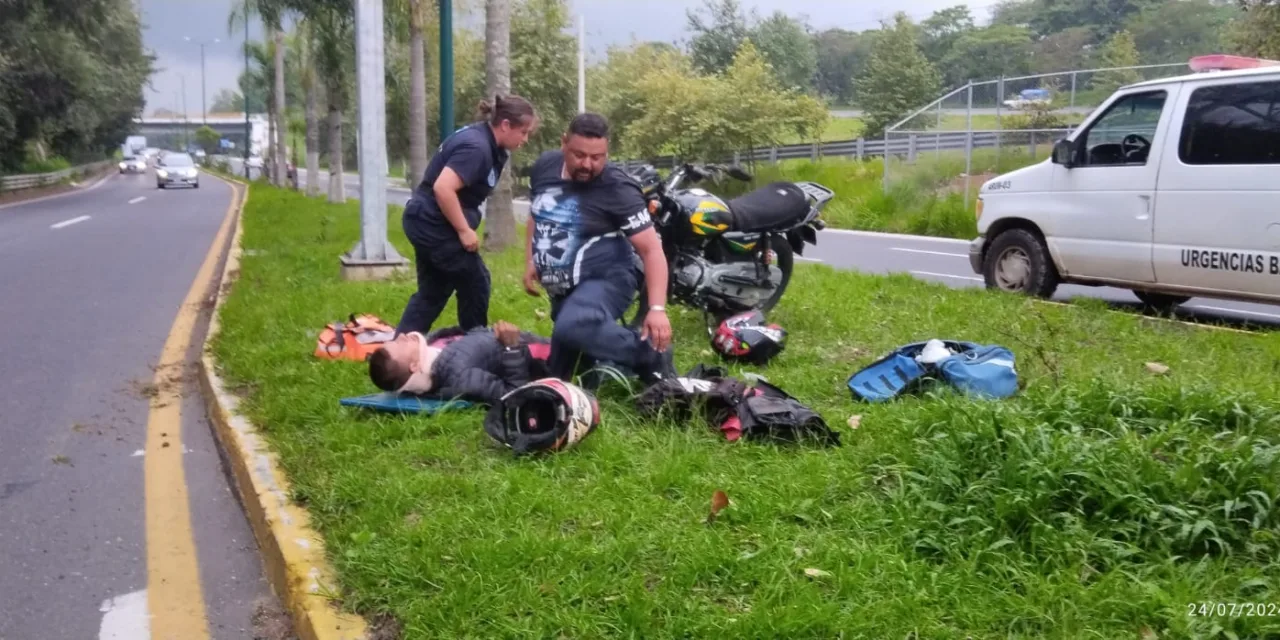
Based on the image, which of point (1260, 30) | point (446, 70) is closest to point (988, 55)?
point (1260, 30)

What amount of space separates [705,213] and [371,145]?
205 inches

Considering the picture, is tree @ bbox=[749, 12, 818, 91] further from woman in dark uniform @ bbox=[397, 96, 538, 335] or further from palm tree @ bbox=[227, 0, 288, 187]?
woman in dark uniform @ bbox=[397, 96, 538, 335]

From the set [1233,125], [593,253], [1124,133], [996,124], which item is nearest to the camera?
[593,253]

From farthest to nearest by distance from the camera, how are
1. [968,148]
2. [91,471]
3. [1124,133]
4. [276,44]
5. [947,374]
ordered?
[276,44], [968,148], [1124,133], [91,471], [947,374]

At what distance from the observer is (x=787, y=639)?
9.97 feet

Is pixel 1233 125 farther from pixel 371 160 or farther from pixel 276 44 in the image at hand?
pixel 276 44

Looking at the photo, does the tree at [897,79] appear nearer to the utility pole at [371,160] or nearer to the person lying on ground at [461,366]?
the utility pole at [371,160]

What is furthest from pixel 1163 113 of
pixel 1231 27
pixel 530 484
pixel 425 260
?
pixel 1231 27

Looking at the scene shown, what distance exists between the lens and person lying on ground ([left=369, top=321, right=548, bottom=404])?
539cm

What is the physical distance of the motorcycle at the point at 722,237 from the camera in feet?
24.0

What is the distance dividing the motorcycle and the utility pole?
4442mm

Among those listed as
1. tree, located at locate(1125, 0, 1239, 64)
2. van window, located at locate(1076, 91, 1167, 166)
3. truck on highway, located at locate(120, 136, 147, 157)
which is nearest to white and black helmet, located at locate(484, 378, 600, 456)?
van window, located at locate(1076, 91, 1167, 166)

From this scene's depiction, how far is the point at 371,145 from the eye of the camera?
444 inches

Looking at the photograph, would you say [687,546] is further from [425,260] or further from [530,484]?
[425,260]
